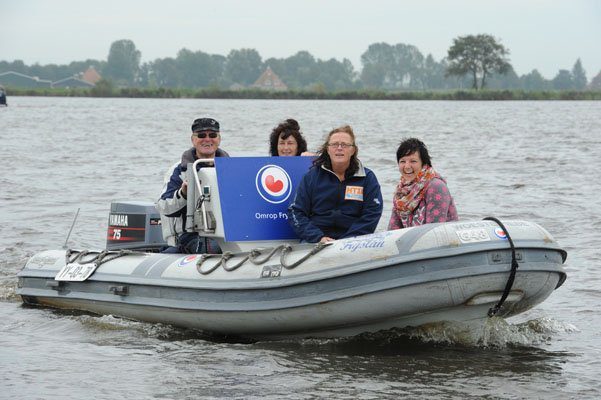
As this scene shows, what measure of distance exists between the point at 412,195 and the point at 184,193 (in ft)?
6.02

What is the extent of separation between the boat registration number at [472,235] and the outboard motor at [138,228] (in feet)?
10.7

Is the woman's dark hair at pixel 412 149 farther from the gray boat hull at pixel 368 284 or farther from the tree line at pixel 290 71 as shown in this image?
the tree line at pixel 290 71

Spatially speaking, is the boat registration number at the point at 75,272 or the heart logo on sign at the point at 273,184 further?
the boat registration number at the point at 75,272

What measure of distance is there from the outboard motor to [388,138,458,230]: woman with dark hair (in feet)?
8.04

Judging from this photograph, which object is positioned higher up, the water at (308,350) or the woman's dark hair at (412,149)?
the woman's dark hair at (412,149)

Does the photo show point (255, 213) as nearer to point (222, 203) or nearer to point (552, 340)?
point (222, 203)

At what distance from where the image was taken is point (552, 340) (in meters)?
8.00

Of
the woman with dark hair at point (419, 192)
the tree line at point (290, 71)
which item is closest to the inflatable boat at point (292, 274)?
the woman with dark hair at point (419, 192)

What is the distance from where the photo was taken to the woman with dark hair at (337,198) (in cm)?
766

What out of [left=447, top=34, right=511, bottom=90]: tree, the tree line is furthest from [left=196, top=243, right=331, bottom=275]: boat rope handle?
the tree line

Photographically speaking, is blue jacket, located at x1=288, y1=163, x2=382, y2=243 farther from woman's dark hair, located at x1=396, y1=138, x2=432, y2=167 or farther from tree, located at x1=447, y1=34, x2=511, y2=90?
tree, located at x1=447, y1=34, x2=511, y2=90

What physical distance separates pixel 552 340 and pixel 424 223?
1450 millimetres

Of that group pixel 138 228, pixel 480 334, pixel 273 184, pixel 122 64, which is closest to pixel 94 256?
pixel 138 228

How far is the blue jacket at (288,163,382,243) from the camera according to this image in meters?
7.68
